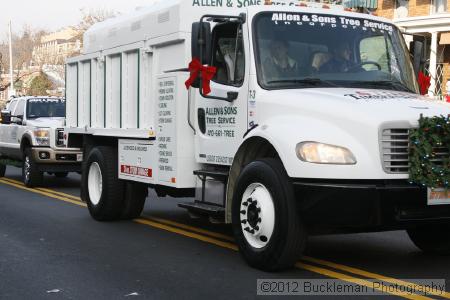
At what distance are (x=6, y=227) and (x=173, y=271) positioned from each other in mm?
3722

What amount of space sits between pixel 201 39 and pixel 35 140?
30.5 ft

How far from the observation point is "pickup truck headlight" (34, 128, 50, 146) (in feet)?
50.0

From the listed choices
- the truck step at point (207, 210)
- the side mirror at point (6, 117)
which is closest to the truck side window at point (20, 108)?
the side mirror at point (6, 117)

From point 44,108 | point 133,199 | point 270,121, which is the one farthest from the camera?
point 44,108

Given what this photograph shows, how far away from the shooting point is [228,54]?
24.3ft

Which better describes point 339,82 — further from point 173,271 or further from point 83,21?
point 83,21

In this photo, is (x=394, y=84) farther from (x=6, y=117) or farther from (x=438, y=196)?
(x=6, y=117)

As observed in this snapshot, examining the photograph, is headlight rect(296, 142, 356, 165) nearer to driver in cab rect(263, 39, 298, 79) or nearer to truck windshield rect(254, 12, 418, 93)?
truck windshield rect(254, 12, 418, 93)

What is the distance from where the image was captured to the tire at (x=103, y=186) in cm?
975

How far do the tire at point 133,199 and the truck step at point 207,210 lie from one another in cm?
226

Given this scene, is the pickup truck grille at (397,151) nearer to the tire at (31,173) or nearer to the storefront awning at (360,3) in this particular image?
the tire at (31,173)

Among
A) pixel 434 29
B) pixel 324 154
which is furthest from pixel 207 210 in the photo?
pixel 434 29

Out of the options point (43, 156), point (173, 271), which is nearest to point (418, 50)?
point (173, 271)

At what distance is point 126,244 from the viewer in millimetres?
8117
